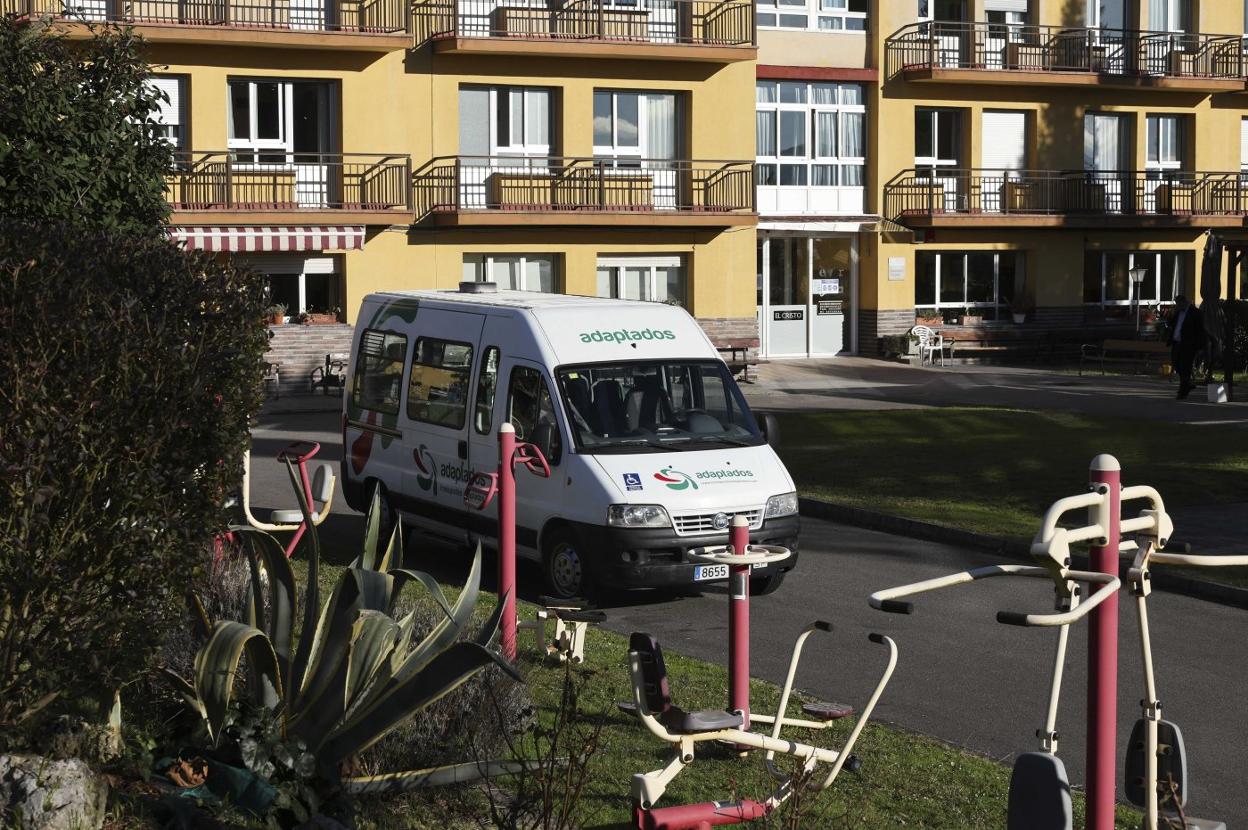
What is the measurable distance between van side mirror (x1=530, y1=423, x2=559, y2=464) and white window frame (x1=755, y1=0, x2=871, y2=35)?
27702 millimetres

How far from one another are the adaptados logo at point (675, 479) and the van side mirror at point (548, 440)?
82 centimetres

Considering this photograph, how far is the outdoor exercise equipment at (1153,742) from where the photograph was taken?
15.2 feet

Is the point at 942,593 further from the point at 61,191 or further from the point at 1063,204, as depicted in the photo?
the point at 1063,204

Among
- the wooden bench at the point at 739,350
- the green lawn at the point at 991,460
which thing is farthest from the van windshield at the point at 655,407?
the wooden bench at the point at 739,350

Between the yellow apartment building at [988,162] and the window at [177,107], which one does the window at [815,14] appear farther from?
the window at [177,107]

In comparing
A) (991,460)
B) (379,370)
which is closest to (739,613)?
(379,370)

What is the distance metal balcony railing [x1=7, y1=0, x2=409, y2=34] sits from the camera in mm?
32094

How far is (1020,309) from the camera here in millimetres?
41750

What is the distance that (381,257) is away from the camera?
34594 millimetres

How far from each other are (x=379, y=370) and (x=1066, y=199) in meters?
30.3

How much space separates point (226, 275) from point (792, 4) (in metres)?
33.3

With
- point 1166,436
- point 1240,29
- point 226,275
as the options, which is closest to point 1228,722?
point 226,275

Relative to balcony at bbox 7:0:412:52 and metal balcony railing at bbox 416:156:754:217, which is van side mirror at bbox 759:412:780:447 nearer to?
balcony at bbox 7:0:412:52

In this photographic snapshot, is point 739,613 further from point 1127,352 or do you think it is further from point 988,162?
point 988,162
